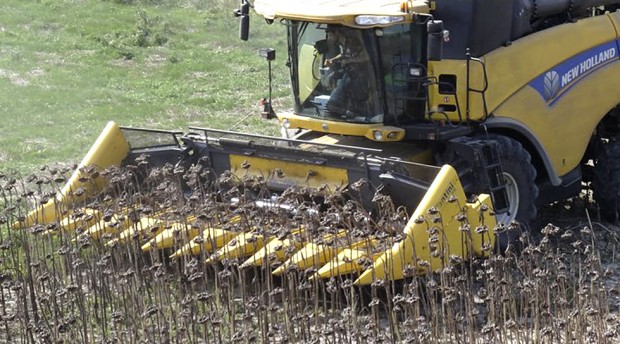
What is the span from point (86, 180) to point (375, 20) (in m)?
2.26

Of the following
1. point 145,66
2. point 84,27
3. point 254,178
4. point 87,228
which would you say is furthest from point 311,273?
point 84,27

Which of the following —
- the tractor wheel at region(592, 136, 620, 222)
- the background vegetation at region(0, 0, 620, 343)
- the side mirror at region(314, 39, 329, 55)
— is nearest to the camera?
the background vegetation at region(0, 0, 620, 343)

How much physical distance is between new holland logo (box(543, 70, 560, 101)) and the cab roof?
122 cm

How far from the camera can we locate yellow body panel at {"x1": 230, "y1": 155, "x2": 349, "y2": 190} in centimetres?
823

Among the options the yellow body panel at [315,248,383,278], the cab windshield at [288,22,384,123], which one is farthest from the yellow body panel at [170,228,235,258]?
the cab windshield at [288,22,384,123]

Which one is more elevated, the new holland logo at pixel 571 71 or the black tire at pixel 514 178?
the new holland logo at pixel 571 71

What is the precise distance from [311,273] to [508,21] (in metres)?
3.08

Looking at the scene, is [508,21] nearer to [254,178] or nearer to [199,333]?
[254,178]

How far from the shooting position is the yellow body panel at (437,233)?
6853 millimetres

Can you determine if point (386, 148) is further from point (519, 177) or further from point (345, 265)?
point (345, 265)

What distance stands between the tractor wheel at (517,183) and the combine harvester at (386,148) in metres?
0.01

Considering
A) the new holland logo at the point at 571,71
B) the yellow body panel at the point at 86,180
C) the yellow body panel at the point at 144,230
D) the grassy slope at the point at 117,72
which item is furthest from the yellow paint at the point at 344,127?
the grassy slope at the point at 117,72

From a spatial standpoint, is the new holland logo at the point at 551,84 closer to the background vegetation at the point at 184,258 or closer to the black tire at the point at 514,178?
the black tire at the point at 514,178

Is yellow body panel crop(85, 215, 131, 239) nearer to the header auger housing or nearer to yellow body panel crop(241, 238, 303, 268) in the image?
the header auger housing
